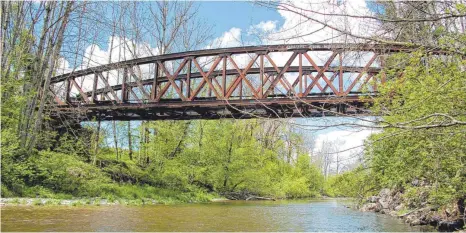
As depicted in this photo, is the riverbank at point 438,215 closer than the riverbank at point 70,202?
Yes

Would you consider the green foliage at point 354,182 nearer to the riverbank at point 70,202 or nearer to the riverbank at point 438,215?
the riverbank at point 438,215

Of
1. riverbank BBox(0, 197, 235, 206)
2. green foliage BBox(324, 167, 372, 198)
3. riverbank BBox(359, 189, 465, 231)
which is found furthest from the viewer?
green foliage BBox(324, 167, 372, 198)

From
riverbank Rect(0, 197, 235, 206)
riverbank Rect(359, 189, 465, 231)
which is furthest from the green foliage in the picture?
riverbank Rect(0, 197, 235, 206)

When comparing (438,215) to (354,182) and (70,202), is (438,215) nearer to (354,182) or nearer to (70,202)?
(354,182)

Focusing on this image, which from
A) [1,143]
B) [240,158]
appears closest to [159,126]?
[240,158]

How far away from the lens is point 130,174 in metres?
21.8

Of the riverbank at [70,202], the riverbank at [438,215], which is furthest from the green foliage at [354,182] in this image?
the riverbank at [70,202]

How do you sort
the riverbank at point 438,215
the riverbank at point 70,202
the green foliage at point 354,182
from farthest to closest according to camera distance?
the green foliage at point 354,182 → the riverbank at point 70,202 → the riverbank at point 438,215

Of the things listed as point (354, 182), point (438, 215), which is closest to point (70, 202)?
point (354, 182)

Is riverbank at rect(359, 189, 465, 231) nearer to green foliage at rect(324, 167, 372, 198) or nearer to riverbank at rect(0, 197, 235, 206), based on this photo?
green foliage at rect(324, 167, 372, 198)

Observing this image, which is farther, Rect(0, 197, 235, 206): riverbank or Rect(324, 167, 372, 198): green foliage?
Rect(324, 167, 372, 198): green foliage

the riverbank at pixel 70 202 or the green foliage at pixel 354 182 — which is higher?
the green foliage at pixel 354 182

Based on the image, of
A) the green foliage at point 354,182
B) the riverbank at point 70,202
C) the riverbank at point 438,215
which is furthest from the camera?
the green foliage at point 354,182

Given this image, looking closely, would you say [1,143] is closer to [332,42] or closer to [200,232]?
[200,232]
